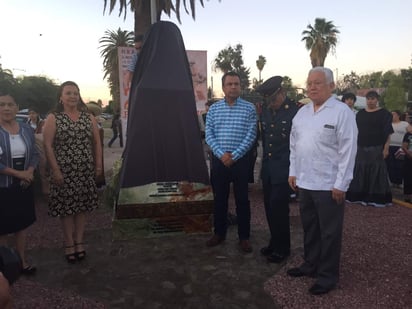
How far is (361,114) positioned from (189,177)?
3612mm

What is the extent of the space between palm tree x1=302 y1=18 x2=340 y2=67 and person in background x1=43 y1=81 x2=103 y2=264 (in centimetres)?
4202

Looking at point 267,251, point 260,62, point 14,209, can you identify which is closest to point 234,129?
point 267,251

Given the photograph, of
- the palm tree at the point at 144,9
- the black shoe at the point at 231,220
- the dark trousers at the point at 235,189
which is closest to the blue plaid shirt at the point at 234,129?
the dark trousers at the point at 235,189

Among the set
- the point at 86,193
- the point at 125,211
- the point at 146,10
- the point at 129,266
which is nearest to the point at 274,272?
the point at 129,266

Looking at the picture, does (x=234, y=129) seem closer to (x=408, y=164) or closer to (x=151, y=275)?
(x=151, y=275)

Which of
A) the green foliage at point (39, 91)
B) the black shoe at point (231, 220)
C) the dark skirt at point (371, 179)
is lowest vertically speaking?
the black shoe at point (231, 220)

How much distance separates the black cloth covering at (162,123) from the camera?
174 inches

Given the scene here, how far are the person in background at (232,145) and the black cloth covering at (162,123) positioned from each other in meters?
0.36

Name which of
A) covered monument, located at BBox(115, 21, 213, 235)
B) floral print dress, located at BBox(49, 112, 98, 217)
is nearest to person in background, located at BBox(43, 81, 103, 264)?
floral print dress, located at BBox(49, 112, 98, 217)

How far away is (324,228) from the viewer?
320cm

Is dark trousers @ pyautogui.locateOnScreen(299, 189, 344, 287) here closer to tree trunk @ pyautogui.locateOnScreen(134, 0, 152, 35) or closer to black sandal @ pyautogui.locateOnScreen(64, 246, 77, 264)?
black sandal @ pyautogui.locateOnScreen(64, 246, 77, 264)

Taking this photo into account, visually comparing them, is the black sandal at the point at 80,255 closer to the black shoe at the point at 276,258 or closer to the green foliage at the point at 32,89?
the black shoe at the point at 276,258

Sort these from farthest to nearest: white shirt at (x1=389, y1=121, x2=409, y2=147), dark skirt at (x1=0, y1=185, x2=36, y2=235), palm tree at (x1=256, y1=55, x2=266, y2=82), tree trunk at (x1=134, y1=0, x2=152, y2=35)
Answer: palm tree at (x1=256, y1=55, x2=266, y2=82)
tree trunk at (x1=134, y1=0, x2=152, y2=35)
white shirt at (x1=389, y1=121, x2=409, y2=147)
dark skirt at (x1=0, y1=185, x2=36, y2=235)

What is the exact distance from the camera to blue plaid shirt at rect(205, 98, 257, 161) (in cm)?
413
